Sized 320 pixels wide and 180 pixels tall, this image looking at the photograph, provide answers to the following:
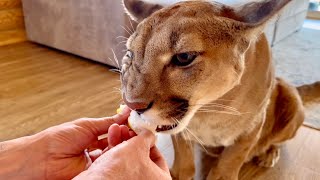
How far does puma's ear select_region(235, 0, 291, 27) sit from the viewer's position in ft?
3.10

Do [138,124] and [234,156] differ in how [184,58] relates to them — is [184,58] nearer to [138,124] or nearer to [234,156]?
[138,124]

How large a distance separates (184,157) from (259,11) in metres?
0.77

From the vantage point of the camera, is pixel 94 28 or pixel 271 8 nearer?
pixel 271 8

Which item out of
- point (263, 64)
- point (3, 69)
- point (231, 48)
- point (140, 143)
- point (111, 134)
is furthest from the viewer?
point (3, 69)

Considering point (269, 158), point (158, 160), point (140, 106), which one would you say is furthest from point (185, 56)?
point (269, 158)

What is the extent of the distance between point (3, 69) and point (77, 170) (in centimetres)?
232

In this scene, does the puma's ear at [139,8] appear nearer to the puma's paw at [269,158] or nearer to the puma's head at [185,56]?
the puma's head at [185,56]

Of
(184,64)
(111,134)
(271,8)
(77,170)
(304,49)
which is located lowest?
(304,49)

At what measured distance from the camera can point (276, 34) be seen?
372cm

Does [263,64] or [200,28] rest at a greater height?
[200,28]

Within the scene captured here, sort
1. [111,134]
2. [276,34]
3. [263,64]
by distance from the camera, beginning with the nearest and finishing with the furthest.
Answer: [111,134], [263,64], [276,34]

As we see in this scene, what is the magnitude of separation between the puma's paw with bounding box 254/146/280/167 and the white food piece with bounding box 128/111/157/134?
99 cm

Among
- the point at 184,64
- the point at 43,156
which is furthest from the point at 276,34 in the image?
the point at 43,156

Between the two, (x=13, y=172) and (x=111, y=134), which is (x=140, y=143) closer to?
(x=111, y=134)
